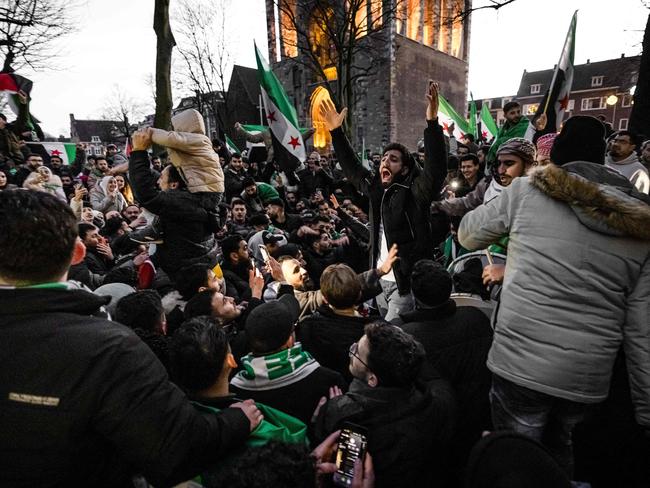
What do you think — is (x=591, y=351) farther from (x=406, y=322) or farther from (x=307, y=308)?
(x=307, y=308)

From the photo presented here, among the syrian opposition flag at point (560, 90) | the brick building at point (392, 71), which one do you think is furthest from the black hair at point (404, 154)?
the brick building at point (392, 71)

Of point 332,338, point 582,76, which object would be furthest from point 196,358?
point 582,76

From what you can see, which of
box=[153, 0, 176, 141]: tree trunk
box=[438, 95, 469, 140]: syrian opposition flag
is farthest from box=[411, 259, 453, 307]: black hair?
box=[153, 0, 176, 141]: tree trunk

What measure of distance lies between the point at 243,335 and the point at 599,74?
229 ft

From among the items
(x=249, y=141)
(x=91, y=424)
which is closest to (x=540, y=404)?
(x=91, y=424)

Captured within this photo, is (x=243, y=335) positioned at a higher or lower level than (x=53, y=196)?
lower

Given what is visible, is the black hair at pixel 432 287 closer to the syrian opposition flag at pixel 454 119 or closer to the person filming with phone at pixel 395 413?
the person filming with phone at pixel 395 413

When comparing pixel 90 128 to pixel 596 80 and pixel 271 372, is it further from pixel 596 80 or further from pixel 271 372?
pixel 596 80

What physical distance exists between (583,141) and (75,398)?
2257 mm

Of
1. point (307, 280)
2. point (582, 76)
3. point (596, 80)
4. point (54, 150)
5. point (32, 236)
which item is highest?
point (582, 76)

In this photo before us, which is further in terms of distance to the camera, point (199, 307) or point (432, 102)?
point (432, 102)

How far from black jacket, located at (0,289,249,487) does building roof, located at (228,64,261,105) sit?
3953 cm

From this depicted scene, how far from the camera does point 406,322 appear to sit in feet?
7.78

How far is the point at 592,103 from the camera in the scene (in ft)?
179
